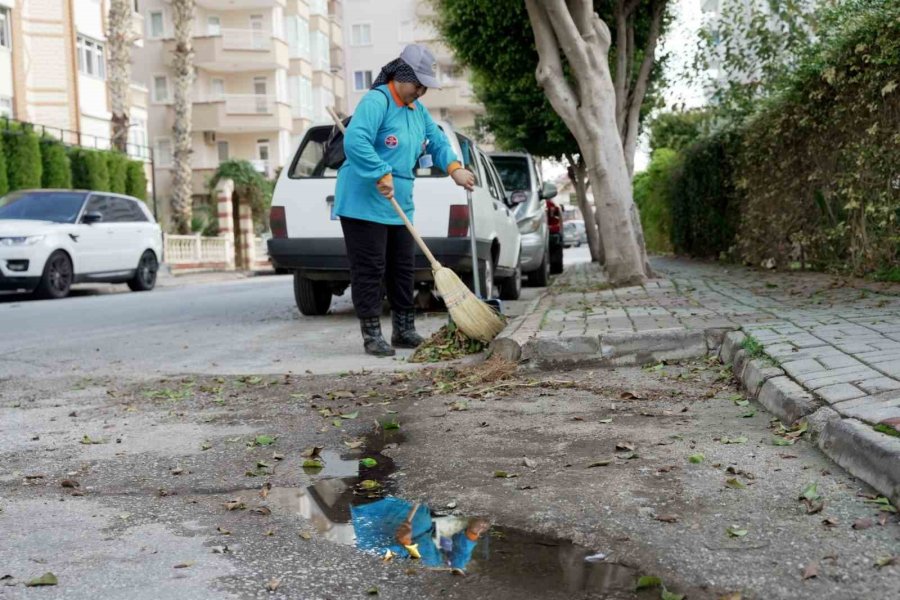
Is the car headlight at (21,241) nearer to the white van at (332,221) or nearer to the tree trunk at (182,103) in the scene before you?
the white van at (332,221)

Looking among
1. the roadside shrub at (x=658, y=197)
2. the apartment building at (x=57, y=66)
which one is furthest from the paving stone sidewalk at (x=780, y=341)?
the apartment building at (x=57, y=66)

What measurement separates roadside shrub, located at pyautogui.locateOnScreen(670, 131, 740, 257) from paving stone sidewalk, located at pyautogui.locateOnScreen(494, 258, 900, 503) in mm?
6005

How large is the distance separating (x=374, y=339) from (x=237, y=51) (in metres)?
45.7

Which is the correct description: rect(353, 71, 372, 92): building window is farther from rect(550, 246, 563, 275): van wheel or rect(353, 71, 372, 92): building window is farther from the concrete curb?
the concrete curb

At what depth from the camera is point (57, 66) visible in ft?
115

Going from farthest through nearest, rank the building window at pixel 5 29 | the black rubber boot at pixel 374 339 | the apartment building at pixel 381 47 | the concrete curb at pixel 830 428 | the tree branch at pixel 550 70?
the apartment building at pixel 381 47
the building window at pixel 5 29
the tree branch at pixel 550 70
the black rubber boot at pixel 374 339
the concrete curb at pixel 830 428

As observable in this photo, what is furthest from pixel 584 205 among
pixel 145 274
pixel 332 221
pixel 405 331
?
pixel 405 331

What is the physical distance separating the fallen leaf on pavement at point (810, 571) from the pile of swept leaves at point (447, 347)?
4.48 metres

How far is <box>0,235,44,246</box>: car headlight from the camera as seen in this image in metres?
16.3

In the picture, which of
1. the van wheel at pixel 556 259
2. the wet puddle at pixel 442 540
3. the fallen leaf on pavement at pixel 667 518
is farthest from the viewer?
A: the van wheel at pixel 556 259

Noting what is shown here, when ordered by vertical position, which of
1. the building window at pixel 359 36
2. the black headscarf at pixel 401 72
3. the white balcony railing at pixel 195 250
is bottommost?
the white balcony railing at pixel 195 250

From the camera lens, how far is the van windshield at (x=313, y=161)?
32.7ft

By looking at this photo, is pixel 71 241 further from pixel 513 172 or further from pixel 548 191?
pixel 548 191

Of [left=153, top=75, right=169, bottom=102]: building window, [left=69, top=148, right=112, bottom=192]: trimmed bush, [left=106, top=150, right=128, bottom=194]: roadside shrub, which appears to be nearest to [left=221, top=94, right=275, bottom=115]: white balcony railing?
[left=153, top=75, right=169, bottom=102]: building window
